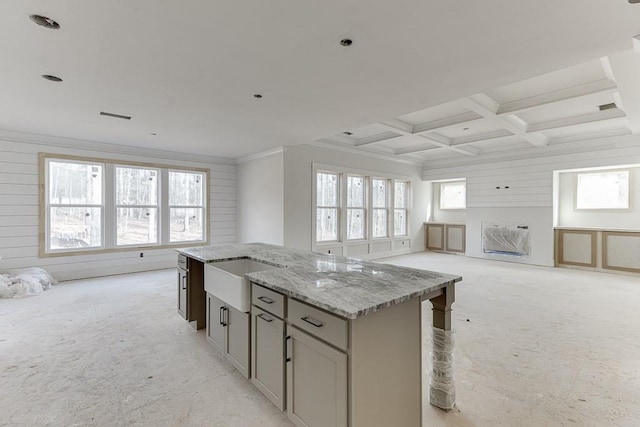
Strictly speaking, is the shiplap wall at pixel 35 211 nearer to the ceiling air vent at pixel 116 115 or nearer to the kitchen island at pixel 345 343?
the ceiling air vent at pixel 116 115

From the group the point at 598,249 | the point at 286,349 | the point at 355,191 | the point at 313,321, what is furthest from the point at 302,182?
the point at 598,249

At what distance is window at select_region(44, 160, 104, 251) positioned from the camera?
5.25m

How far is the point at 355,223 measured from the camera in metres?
7.43

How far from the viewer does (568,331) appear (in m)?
3.09

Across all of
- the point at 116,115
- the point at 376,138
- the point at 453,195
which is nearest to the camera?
the point at 116,115

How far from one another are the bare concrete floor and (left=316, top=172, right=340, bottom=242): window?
3315mm

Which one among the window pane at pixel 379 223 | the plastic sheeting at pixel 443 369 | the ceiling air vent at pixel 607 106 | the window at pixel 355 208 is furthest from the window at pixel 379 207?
the plastic sheeting at pixel 443 369

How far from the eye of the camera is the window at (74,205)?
525 centimetres

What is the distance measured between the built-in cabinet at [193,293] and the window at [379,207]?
5229 mm

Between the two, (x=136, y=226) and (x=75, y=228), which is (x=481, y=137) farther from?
(x=75, y=228)

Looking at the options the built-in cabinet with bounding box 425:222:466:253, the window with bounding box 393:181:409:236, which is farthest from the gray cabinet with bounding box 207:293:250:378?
the built-in cabinet with bounding box 425:222:466:253

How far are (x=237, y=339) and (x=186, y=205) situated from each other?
17.1 feet

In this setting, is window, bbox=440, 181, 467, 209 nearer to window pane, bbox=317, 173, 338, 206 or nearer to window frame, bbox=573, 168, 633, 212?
window frame, bbox=573, 168, 633, 212

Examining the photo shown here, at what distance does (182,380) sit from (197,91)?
111 inches
